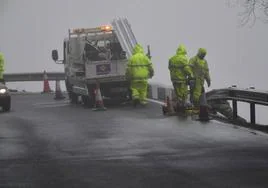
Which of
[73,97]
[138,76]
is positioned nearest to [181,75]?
[138,76]

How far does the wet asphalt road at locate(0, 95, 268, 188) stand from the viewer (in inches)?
356

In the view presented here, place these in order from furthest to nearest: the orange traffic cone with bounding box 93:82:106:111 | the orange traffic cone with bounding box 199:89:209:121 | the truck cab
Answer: the truck cab
the orange traffic cone with bounding box 93:82:106:111
the orange traffic cone with bounding box 199:89:209:121

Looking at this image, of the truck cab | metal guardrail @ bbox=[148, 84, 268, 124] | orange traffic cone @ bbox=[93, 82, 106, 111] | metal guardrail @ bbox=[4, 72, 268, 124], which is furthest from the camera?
the truck cab

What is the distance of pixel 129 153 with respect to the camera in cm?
1155

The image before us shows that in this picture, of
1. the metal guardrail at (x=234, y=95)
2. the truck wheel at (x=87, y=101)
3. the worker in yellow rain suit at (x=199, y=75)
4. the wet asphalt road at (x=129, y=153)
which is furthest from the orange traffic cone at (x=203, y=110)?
the truck wheel at (x=87, y=101)

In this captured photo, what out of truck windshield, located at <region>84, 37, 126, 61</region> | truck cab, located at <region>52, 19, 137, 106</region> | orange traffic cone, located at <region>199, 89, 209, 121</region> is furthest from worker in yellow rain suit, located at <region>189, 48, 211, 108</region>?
truck windshield, located at <region>84, 37, 126, 61</region>

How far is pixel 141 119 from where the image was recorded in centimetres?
1803

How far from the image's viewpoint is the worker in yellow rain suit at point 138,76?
73.3 ft

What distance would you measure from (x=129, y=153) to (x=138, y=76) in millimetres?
10911

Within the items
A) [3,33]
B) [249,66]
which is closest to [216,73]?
[249,66]

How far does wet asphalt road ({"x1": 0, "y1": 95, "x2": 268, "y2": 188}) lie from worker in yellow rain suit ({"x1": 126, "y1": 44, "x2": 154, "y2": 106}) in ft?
11.8

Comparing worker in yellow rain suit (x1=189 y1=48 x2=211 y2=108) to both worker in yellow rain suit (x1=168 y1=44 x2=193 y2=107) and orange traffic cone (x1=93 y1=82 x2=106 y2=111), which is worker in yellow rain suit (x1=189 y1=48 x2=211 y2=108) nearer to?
worker in yellow rain suit (x1=168 y1=44 x2=193 y2=107)

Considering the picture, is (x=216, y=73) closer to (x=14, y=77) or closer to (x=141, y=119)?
(x=14, y=77)

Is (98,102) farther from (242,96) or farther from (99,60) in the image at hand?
(242,96)
